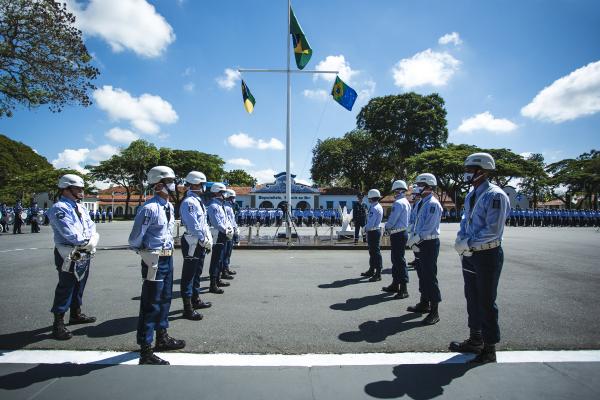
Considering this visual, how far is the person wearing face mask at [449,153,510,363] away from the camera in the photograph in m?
3.50

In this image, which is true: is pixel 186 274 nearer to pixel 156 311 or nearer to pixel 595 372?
pixel 156 311

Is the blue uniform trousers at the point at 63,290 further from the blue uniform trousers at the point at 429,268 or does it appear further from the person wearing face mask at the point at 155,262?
the blue uniform trousers at the point at 429,268

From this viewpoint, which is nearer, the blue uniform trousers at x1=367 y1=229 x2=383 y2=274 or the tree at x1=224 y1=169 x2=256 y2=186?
the blue uniform trousers at x1=367 y1=229 x2=383 y2=274

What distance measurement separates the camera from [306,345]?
3.85 m

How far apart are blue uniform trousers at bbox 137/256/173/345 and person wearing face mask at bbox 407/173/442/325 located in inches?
132

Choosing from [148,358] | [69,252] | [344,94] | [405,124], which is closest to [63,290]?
[69,252]

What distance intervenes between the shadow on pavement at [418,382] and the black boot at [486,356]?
203 millimetres

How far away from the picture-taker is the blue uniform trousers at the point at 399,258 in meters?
6.13

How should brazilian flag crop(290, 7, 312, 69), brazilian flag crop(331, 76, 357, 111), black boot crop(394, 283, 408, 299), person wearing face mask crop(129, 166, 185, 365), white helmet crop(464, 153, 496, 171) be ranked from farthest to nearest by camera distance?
1. brazilian flag crop(331, 76, 357, 111)
2. brazilian flag crop(290, 7, 312, 69)
3. black boot crop(394, 283, 408, 299)
4. white helmet crop(464, 153, 496, 171)
5. person wearing face mask crop(129, 166, 185, 365)

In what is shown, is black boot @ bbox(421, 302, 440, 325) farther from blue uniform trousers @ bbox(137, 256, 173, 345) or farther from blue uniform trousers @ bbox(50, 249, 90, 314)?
blue uniform trousers @ bbox(50, 249, 90, 314)

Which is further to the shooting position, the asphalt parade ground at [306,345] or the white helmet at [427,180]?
the white helmet at [427,180]

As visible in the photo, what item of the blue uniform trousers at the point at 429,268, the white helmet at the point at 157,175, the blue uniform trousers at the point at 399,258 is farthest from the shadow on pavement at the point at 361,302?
the white helmet at the point at 157,175

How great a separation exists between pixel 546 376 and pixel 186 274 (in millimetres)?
4520

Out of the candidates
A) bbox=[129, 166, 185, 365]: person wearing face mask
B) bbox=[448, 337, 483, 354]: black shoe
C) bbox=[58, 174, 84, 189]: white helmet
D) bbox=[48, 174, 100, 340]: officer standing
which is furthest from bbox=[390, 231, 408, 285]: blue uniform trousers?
bbox=[58, 174, 84, 189]: white helmet
